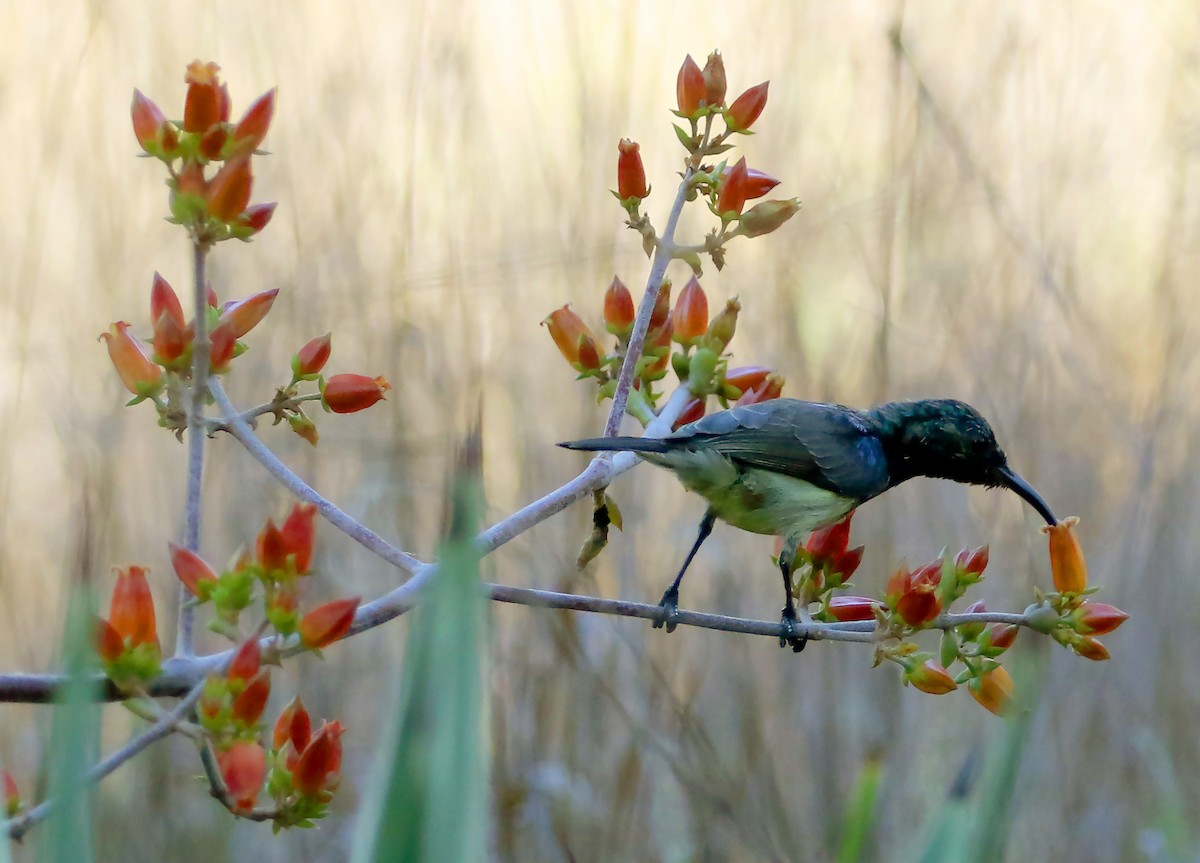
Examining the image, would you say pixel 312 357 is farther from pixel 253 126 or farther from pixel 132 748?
pixel 132 748

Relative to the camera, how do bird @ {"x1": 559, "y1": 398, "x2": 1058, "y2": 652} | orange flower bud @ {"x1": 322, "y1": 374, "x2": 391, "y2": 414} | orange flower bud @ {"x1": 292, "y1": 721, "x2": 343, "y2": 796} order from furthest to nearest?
bird @ {"x1": 559, "y1": 398, "x2": 1058, "y2": 652} < orange flower bud @ {"x1": 322, "y1": 374, "x2": 391, "y2": 414} < orange flower bud @ {"x1": 292, "y1": 721, "x2": 343, "y2": 796}

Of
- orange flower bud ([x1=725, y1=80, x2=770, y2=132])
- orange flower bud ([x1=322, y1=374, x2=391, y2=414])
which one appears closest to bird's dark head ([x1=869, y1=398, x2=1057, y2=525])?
orange flower bud ([x1=725, y1=80, x2=770, y2=132])

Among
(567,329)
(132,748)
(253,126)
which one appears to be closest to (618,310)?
(567,329)

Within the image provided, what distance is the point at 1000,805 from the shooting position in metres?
0.74

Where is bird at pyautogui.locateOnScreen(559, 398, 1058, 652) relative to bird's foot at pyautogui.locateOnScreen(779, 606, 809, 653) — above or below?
above

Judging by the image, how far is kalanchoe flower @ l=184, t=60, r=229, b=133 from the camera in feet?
3.08

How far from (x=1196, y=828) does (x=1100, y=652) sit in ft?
5.19

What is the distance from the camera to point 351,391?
3.67ft

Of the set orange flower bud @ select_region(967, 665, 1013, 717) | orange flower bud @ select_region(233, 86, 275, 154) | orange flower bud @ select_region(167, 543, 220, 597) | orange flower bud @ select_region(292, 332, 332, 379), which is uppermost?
orange flower bud @ select_region(233, 86, 275, 154)

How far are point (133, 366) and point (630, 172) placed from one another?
0.58 meters

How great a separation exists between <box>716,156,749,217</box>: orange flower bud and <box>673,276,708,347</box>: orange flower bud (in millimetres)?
116

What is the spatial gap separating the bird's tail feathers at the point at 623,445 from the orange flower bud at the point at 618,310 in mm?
141

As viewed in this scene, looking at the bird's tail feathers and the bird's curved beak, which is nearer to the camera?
the bird's tail feathers

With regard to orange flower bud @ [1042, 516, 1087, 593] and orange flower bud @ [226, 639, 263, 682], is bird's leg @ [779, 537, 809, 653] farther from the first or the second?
orange flower bud @ [226, 639, 263, 682]
